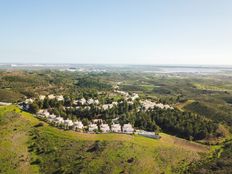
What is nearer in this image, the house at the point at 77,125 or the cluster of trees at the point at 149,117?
the house at the point at 77,125

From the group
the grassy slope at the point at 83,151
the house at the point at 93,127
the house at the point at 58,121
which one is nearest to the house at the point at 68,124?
the house at the point at 58,121

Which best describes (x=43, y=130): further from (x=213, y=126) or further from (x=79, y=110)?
(x=213, y=126)

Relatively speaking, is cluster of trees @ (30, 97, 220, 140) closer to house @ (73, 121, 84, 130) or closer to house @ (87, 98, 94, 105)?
house @ (87, 98, 94, 105)

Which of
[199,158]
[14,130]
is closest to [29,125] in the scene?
[14,130]

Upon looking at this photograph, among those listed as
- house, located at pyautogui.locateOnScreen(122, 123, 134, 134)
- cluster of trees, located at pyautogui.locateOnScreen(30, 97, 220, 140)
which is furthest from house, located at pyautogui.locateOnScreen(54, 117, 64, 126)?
house, located at pyautogui.locateOnScreen(122, 123, 134, 134)

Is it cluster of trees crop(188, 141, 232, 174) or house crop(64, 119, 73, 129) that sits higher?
house crop(64, 119, 73, 129)

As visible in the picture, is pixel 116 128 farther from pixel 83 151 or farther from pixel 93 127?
pixel 83 151

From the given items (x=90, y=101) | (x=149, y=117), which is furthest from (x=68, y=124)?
(x=90, y=101)

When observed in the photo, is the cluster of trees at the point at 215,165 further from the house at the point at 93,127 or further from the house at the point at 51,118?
the house at the point at 51,118
